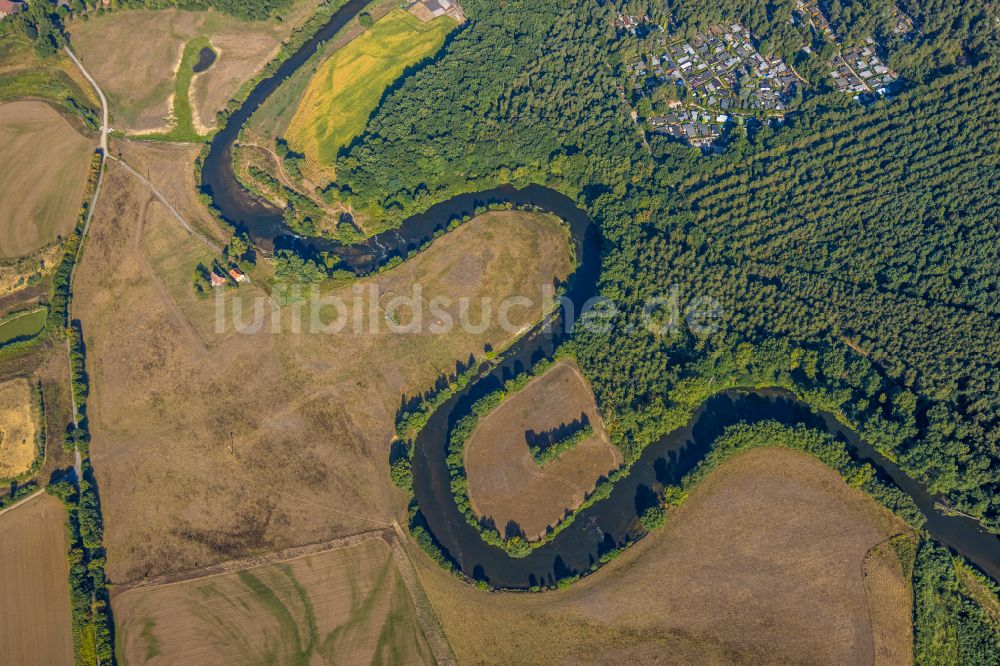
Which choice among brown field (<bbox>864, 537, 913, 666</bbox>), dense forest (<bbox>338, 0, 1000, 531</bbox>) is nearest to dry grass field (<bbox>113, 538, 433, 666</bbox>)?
dense forest (<bbox>338, 0, 1000, 531</bbox>)

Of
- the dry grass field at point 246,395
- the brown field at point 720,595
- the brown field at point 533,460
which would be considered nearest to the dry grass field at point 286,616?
the dry grass field at point 246,395

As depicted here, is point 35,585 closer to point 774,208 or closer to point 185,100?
point 185,100

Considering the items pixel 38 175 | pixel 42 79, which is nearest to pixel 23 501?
pixel 38 175

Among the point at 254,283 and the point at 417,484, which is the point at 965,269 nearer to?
the point at 417,484

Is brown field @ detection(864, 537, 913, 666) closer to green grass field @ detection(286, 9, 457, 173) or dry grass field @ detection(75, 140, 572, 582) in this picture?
dry grass field @ detection(75, 140, 572, 582)

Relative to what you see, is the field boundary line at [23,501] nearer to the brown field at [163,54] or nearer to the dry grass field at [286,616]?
the dry grass field at [286,616]
